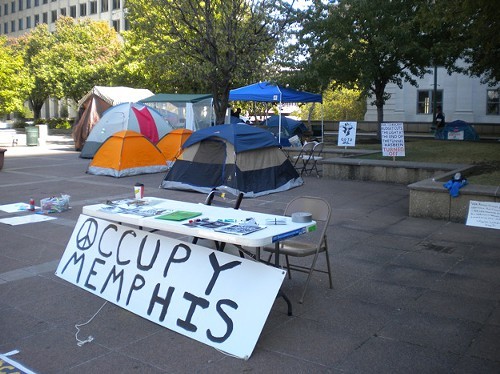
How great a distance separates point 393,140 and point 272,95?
6724 millimetres

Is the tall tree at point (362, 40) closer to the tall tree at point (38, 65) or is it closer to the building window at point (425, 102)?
the building window at point (425, 102)

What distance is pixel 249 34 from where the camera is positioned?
14.7 m

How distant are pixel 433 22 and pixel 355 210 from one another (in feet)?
16.8

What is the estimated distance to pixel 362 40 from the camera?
18688mm

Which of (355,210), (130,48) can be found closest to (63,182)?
(355,210)

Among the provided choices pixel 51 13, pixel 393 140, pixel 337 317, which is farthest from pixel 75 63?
pixel 51 13

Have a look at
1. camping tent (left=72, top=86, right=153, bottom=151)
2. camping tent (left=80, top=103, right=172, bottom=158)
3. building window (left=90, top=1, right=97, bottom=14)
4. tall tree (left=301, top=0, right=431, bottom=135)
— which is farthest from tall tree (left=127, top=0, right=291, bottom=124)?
building window (left=90, top=1, right=97, bottom=14)

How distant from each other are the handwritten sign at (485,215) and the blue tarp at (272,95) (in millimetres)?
15106

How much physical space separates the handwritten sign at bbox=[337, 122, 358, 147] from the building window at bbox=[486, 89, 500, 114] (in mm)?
21701

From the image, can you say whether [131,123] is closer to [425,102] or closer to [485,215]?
[485,215]

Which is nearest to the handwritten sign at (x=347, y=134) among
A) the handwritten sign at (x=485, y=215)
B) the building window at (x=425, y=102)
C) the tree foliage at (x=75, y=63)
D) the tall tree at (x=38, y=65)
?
the handwritten sign at (x=485, y=215)

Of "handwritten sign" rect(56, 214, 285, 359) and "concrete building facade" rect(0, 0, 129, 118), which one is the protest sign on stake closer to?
"handwritten sign" rect(56, 214, 285, 359)

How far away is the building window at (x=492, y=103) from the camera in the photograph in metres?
34.8

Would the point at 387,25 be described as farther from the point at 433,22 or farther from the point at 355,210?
the point at 355,210
